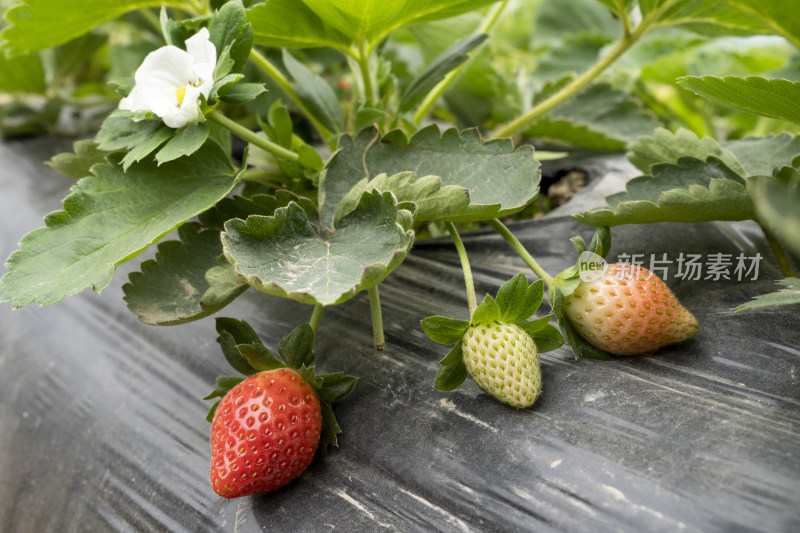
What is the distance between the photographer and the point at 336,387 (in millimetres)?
637

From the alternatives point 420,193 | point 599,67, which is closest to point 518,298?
point 420,193

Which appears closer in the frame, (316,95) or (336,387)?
(336,387)

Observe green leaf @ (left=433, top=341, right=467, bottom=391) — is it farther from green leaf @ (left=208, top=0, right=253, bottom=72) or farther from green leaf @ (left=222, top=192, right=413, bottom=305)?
green leaf @ (left=208, top=0, right=253, bottom=72)

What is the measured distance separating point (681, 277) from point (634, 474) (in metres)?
0.30

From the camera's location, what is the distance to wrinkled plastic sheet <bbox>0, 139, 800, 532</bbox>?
49cm

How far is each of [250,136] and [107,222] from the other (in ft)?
0.61

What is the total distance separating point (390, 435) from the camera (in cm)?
61

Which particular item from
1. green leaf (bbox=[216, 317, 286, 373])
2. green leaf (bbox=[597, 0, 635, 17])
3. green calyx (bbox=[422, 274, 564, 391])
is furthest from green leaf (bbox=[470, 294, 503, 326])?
green leaf (bbox=[597, 0, 635, 17])

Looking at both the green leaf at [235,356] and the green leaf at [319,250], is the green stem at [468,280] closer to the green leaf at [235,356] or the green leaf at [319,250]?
the green leaf at [319,250]

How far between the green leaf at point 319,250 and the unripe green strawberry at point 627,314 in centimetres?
20

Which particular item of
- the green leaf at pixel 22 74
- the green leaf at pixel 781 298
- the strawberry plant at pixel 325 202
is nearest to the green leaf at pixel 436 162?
the strawberry plant at pixel 325 202

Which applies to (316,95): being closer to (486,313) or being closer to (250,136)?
(250,136)

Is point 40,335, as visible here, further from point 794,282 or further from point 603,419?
point 794,282

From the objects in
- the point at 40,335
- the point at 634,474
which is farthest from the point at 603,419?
the point at 40,335
